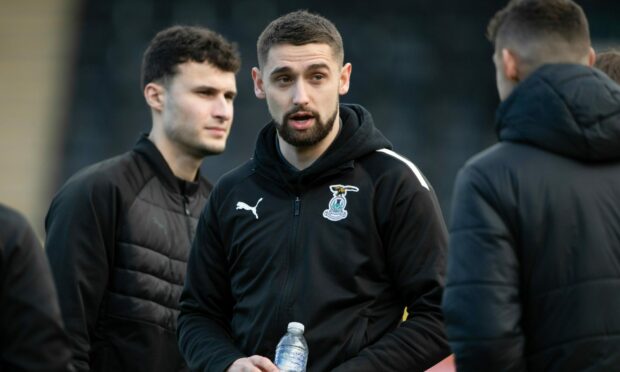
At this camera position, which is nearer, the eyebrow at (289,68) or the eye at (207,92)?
the eyebrow at (289,68)

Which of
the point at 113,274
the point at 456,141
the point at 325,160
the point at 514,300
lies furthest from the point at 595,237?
the point at 456,141

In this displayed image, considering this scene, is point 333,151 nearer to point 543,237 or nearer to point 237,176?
point 237,176

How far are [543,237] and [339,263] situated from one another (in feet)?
2.73

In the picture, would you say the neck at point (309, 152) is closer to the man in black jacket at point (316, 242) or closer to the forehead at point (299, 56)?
the man in black jacket at point (316, 242)

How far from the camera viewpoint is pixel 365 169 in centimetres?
396

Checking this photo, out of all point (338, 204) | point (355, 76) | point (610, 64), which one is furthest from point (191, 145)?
point (355, 76)

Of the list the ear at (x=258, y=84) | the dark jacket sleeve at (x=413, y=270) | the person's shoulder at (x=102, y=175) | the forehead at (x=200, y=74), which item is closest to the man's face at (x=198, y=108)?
the forehead at (x=200, y=74)

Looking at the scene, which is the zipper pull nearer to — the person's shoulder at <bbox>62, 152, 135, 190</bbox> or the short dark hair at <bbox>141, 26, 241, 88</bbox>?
the person's shoulder at <bbox>62, 152, 135, 190</bbox>

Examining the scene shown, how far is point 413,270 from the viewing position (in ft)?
12.5

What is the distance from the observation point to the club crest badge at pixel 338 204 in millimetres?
3873

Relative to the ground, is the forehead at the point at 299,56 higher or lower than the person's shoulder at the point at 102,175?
higher

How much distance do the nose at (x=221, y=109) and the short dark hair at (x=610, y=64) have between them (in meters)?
1.61

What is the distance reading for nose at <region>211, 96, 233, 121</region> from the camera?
5.16m

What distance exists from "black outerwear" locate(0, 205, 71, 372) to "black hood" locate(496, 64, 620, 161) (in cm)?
125
